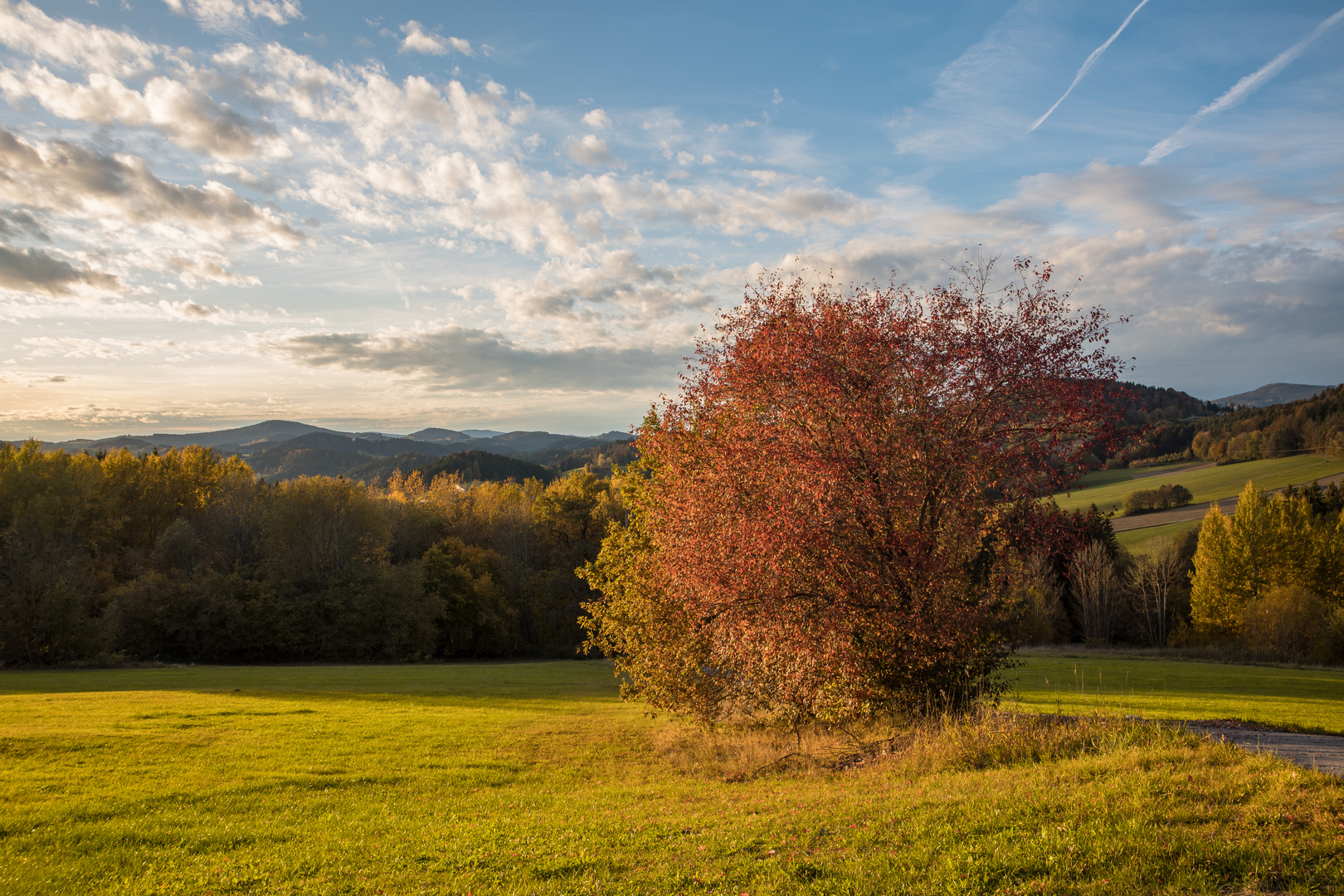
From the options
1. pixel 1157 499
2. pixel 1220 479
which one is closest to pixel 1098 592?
pixel 1157 499

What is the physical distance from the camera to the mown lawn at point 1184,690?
62.6 feet

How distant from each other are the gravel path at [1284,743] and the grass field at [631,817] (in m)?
1.63

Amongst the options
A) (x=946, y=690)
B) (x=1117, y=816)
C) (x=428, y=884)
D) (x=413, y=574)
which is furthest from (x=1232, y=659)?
(x=413, y=574)

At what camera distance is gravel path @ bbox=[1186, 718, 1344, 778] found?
33.3ft

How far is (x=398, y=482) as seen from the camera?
101062 millimetres

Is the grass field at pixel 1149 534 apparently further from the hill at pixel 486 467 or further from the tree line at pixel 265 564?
the hill at pixel 486 467

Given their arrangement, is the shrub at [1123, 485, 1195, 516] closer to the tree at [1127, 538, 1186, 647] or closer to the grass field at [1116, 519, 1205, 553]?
the grass field at [1116, 519, 1205, 553]

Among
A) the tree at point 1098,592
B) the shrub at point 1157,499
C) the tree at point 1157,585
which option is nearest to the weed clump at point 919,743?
the tree at point 1098,592

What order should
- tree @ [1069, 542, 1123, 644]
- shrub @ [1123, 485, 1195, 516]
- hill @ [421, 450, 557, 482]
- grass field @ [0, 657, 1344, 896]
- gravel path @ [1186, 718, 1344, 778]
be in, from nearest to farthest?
grass field @ [0, 657, 1344, 896]
gravel path @ [1186, 718, 1344, 778]
tree @ [1069, 542, 1123, 644]
shrub @ [1123, 485, 1195, 516]
hill @ [421, 450, 557, 482]

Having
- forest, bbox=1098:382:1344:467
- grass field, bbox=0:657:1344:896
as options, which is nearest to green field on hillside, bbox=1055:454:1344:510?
forest, bbox=1098:382:1344:467

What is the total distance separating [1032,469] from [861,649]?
554 centimetres

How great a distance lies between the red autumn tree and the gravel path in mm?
4632

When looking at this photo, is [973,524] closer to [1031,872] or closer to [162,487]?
[1031,872]

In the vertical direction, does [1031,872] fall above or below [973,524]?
below
